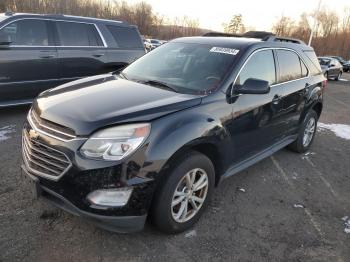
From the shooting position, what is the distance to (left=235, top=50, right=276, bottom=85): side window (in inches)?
153

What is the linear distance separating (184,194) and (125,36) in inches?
240

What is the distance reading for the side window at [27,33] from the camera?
6.41m

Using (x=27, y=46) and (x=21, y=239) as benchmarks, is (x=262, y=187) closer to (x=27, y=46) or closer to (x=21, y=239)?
(x=21, y=239)

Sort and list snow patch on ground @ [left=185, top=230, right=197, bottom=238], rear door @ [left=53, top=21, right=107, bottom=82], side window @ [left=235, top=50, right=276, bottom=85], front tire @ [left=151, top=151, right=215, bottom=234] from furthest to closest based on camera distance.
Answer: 1. rear door @ [left=53, top=21, right=107, bottom=82]
2. side window @ [left=235, top=50, right=276, bottom=85]
3. snow patch on ground @ [left=185, top=230, right=197, bottom=238]
4. front tire @ [left=151, top=151, right=215, bottom=234]

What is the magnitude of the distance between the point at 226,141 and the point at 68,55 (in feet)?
16.0

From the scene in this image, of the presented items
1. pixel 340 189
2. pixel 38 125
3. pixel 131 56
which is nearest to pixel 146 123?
pixel 38 125

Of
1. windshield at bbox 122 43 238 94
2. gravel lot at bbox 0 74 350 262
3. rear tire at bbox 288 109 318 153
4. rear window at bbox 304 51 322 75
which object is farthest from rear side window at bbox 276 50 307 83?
gravel lot at bbox 0 74 350 262

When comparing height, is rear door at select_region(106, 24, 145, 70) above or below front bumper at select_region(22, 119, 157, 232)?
above

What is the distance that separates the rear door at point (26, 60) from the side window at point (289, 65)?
4.54m

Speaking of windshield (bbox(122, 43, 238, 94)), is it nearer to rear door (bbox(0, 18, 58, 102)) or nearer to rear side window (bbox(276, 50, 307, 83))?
rear side window (bbox(276, 50, 307, 83))

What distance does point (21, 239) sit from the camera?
3.03 m

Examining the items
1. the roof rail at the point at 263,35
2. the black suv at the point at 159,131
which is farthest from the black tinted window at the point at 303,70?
the black suv at the point at 159,131

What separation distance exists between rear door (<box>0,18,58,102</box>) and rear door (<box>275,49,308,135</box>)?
15.0ft

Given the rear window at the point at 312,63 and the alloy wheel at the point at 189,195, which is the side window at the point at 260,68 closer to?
the alloy wheel at the point at 189,195
